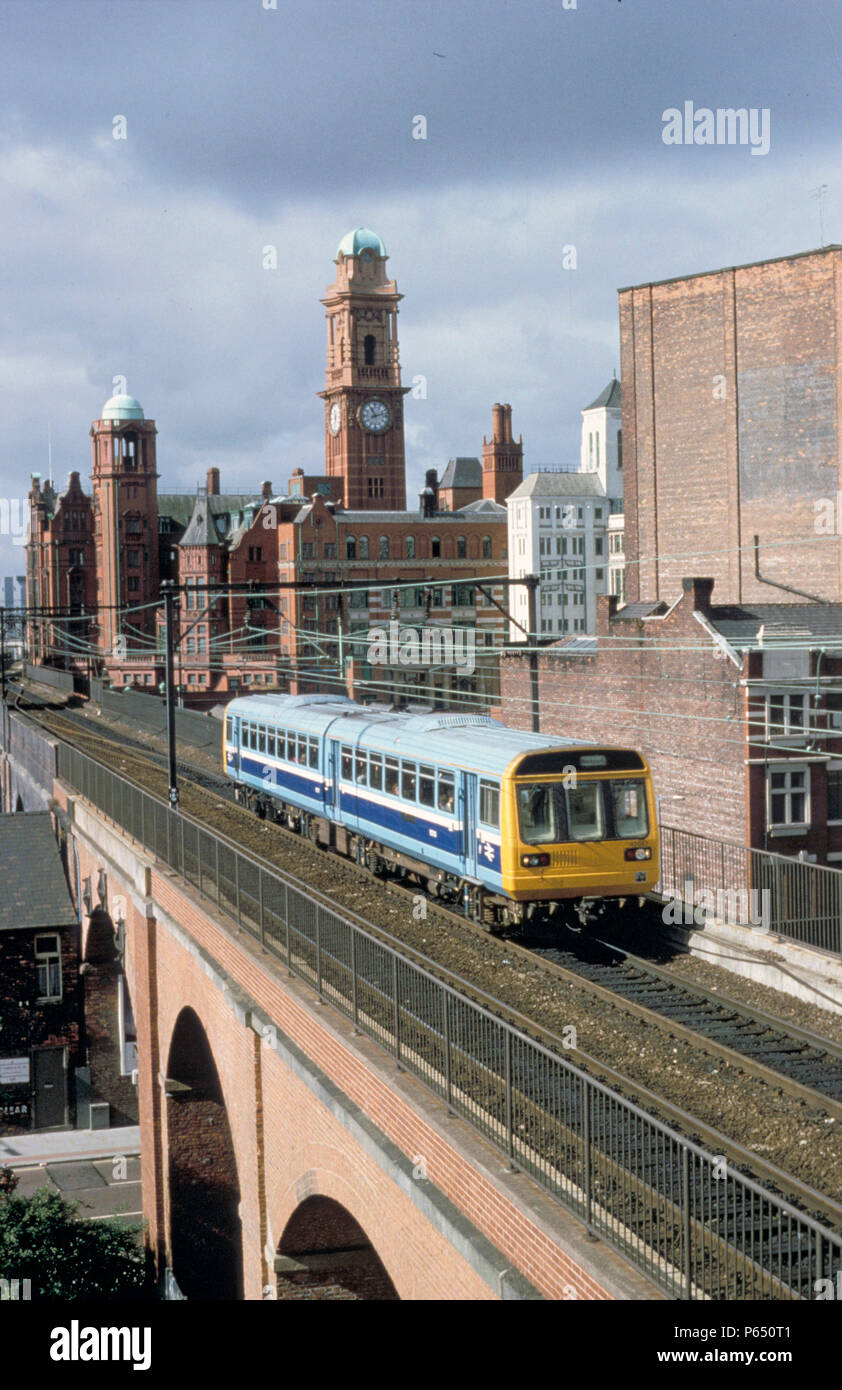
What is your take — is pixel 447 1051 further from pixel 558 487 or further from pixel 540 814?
pixel 558 487

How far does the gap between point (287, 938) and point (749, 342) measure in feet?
97.0

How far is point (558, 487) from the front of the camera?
10431cm

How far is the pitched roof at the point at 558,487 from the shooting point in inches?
4070

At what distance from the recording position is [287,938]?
14.8 m

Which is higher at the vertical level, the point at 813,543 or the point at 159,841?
the point at 813,543

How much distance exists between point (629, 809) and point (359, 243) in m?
94.3

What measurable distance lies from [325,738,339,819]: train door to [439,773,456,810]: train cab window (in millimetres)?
5264

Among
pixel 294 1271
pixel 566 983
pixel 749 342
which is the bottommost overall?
pixel 294 1271

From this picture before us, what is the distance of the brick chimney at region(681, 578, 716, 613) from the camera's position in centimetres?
2927

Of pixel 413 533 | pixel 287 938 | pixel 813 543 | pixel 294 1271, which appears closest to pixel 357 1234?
pixel 294 1271

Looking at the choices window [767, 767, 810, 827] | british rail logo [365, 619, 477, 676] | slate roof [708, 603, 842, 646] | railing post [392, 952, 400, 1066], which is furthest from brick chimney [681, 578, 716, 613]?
british rail logo [365, 619, 477, 676]

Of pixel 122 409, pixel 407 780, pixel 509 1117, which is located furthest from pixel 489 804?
pixel 122 409

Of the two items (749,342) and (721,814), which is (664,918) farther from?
(749,342)
